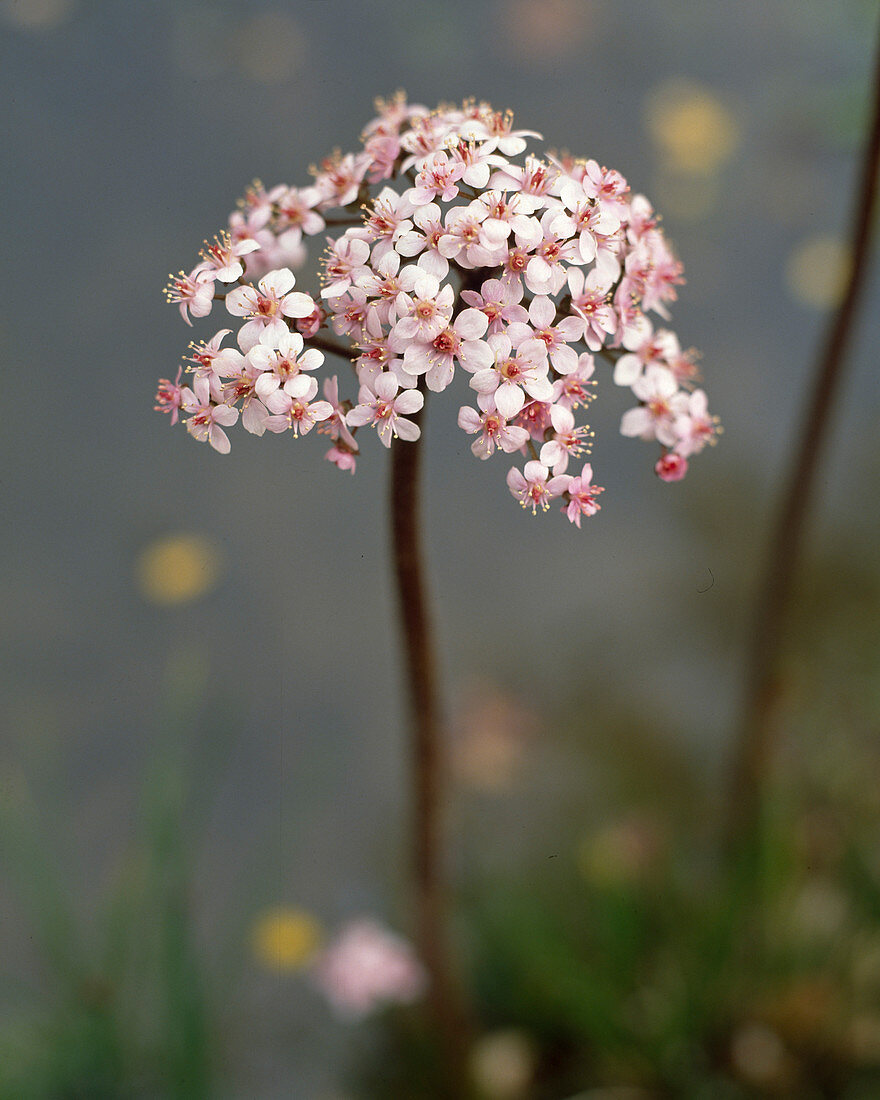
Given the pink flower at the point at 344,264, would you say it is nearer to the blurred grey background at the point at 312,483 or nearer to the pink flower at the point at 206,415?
the pink flower at the point at 206,415

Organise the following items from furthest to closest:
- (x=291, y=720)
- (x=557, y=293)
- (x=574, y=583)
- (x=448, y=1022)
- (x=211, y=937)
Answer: (x=574, y=583)
(x=291, y=720)
(x=211, y=937)
(x=448, y=1022)
(x=557, y=293)

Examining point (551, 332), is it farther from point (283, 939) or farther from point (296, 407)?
point (283, 939)

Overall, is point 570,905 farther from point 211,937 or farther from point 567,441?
point 567,441

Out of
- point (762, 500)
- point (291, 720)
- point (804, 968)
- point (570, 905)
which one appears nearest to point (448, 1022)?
point (570, 905)

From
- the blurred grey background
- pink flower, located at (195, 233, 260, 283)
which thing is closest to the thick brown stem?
pink flower, located at (195, 233, 260, 283)

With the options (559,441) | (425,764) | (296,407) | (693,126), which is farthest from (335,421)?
(693,126)

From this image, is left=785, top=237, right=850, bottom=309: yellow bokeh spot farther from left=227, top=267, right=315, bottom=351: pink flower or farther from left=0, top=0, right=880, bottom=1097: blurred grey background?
left=227, top=267, right=315, bottom=351: pink flower
